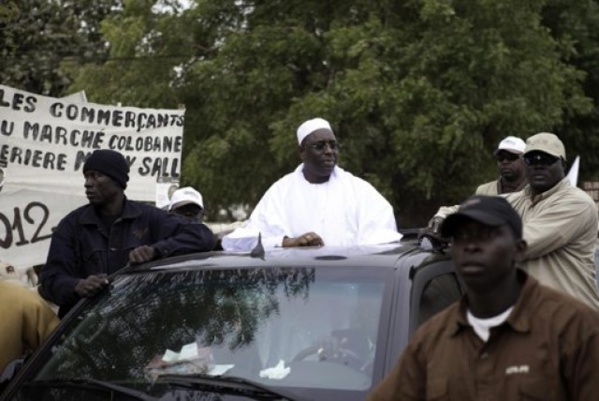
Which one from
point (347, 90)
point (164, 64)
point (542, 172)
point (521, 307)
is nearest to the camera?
point (521, 307)

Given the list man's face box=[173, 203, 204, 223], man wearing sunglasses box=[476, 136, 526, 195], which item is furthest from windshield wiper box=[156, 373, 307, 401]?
man's face box=[173, 203, 204, 223]

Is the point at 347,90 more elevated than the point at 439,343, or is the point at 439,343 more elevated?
the point at 347,90

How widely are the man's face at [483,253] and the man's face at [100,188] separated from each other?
3044mm

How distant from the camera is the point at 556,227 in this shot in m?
5.36

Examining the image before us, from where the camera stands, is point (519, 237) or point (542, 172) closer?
point (519, 237)

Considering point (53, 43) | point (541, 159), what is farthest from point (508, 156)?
point (53, 43)

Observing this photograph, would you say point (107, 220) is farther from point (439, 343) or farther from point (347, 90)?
point (347, 90)

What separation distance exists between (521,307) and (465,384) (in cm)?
22

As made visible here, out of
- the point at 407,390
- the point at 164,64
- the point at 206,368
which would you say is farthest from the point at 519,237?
the point at 164,64

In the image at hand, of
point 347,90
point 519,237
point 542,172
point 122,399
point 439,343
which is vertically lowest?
point 122,399

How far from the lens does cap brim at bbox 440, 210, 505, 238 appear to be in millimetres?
3008

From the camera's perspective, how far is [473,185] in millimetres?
18500

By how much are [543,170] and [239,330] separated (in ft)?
5.83

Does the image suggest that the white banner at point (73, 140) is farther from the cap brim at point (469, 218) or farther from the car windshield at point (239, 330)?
the cap brim at point (469, 218)
